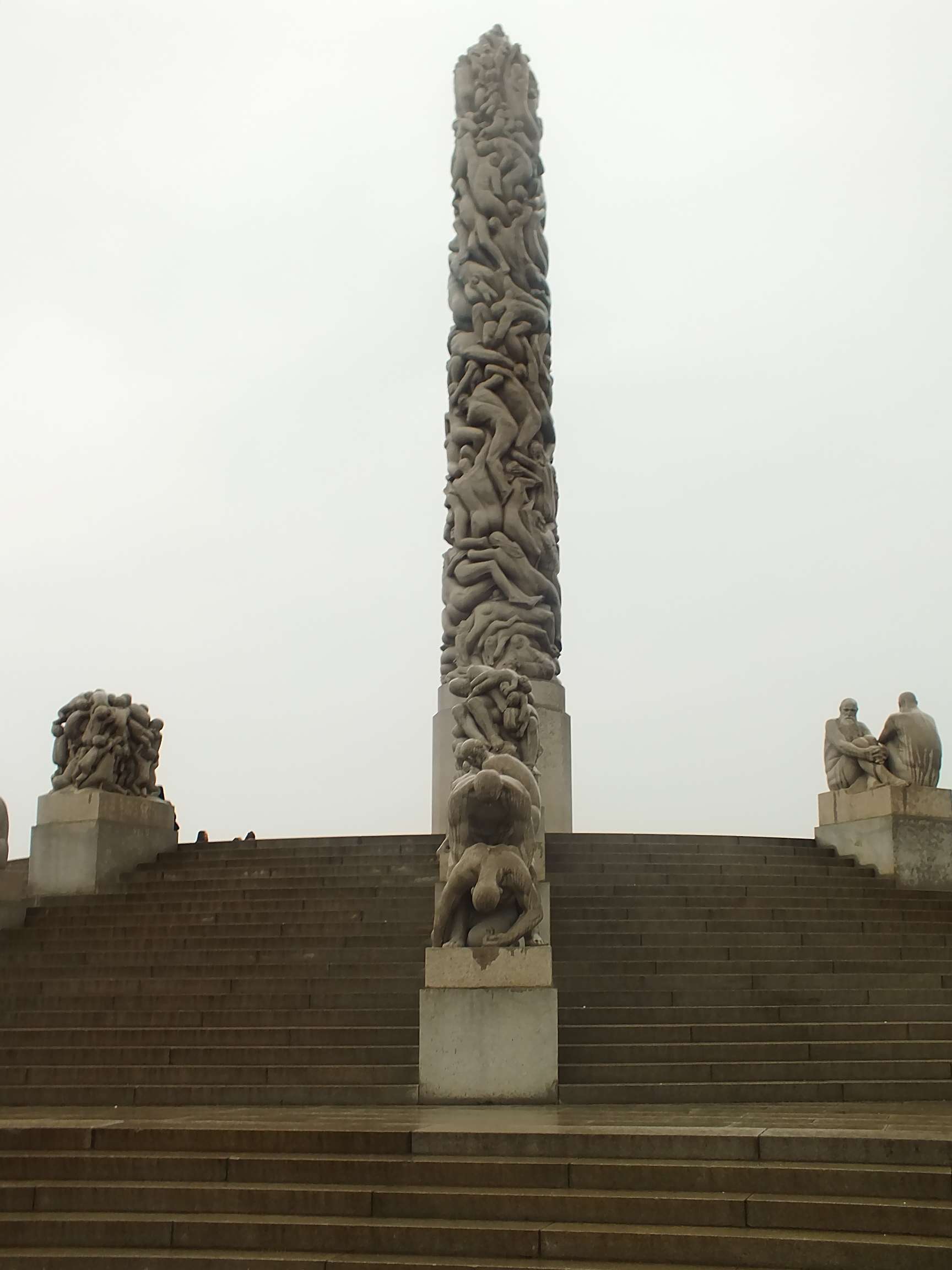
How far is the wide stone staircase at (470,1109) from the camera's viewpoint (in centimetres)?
669

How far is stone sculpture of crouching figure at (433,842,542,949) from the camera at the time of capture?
32.7 feet

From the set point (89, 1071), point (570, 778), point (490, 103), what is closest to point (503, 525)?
point (570, 778)

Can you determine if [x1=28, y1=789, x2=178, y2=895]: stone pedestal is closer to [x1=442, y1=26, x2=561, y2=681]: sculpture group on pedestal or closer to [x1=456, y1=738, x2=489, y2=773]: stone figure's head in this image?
[x1=442, y1=26, x2=561, y2=681]: sculpture group on pedestal

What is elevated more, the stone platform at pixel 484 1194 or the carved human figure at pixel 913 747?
the carved human figure at pixel 913 747

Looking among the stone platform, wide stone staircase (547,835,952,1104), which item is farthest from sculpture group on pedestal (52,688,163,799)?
the stone platform

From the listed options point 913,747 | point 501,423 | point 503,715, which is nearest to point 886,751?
point 913,747

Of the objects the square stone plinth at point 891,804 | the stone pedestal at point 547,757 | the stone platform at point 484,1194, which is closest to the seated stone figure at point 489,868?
the stone platform at point 484,1194

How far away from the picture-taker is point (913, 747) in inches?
633

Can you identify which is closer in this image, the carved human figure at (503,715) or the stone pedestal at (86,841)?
the carved human figure at (503,715)

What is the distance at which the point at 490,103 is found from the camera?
70.8 ft

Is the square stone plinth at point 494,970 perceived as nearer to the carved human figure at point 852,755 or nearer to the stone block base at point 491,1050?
the stone block base at point 491,1050

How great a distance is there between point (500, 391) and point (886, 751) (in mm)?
7542

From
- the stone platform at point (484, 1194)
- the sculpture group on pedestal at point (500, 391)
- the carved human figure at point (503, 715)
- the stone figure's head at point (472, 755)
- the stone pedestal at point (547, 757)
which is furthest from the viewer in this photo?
the sculpture group on pedestal at point (500, 391)

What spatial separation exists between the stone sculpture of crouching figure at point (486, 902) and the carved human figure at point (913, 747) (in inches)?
287
